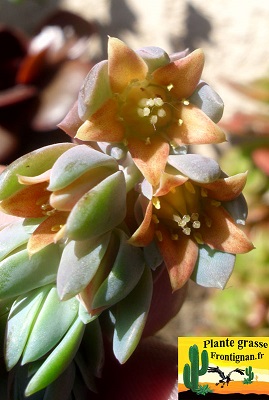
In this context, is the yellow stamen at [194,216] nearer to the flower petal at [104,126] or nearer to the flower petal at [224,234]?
the flower petal at [224,234]

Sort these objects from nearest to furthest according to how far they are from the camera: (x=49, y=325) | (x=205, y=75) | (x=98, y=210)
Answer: (x=98, y=210) < (x=49, y=325) < (x=205, y=75)

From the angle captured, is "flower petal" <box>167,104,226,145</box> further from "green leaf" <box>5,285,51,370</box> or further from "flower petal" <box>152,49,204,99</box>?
"green leaf" <box>5,285,51,370</box>

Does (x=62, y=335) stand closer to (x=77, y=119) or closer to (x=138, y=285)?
(x=138, y=285)

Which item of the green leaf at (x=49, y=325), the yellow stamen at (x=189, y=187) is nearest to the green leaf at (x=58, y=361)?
the green leaf at (x=49, y=325)

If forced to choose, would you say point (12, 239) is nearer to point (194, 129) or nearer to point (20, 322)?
point (20, 322)

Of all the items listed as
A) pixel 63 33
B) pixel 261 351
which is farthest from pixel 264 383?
pixel 63 33

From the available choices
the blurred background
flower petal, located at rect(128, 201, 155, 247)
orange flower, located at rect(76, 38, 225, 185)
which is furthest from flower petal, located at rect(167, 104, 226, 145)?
the blurred background

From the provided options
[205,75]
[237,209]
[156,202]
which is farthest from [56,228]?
[205,75]
